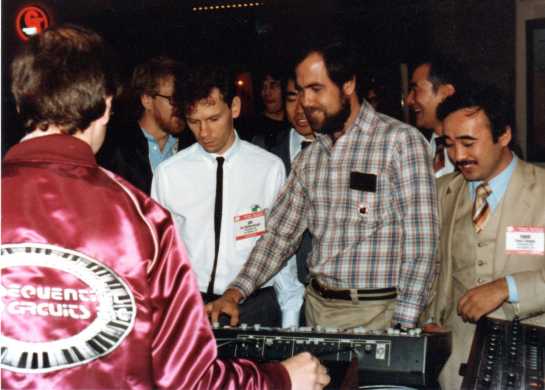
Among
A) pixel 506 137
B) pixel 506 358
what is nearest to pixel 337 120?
pixel 506 137

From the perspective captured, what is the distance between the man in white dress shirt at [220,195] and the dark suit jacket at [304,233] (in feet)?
0.92

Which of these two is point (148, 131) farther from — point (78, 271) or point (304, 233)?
point (78, 271)

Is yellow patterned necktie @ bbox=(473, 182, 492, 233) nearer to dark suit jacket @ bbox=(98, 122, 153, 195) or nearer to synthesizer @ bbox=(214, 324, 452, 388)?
synthesizer @ bbox=(214, 324, 452, 388)

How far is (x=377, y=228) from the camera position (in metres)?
2.08

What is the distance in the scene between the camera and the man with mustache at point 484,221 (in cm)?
186

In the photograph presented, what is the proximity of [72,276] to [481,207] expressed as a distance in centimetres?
136

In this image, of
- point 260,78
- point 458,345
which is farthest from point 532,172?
point 260,78

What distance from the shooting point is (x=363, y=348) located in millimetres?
1514


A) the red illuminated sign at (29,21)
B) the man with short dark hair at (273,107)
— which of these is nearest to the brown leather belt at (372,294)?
the man with short dark hair at (273,107)

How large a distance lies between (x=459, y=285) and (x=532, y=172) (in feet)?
1.30

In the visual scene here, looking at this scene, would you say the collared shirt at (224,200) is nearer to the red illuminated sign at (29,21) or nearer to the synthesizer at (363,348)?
the synthesizer at (363,348)

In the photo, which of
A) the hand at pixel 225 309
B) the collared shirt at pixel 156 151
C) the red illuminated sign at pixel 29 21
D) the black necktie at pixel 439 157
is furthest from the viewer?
the red illuminated sign at pixel 29 21

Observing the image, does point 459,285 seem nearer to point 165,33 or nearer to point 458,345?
point 458,345

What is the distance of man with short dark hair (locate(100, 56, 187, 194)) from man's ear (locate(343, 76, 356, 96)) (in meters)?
1.06
